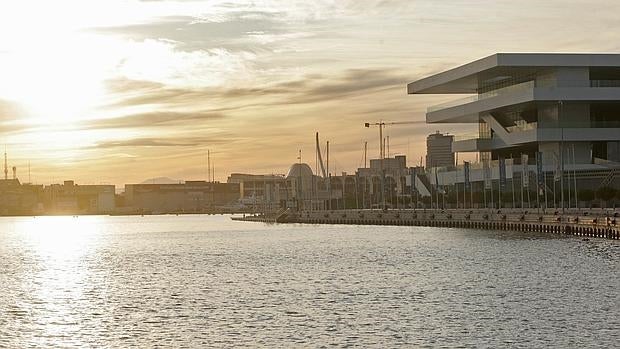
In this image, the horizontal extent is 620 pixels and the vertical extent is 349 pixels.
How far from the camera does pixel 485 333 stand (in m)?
48.2

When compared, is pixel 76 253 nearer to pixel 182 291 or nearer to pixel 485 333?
pixel 182 291

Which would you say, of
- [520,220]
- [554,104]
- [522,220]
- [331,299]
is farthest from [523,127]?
[331,299]

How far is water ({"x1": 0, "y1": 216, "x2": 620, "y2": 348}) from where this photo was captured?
48.8 metres

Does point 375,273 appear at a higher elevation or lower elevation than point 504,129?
lower

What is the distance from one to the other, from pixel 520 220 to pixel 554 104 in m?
36.6

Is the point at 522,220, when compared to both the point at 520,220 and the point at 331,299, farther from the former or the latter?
the point at 331,299

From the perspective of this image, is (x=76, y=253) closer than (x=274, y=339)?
No

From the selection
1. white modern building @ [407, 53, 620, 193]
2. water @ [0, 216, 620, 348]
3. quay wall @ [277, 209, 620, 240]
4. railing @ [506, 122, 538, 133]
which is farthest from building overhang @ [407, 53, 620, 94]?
water @ [0, 216, 620, 348]

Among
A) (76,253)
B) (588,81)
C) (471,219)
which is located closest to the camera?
(76,253)

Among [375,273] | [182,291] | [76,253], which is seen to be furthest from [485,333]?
[76,253]

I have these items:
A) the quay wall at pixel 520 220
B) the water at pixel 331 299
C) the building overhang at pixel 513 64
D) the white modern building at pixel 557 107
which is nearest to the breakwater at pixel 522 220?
the quay wall at pixel 520 220

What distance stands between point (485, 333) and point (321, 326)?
7471 millimetres

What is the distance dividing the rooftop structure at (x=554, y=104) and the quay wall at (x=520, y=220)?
1476cm

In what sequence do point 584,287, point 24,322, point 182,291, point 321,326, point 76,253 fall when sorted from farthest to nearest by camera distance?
point 76,253, point 182,291, point 584,287, point 24,322, point 321,326
